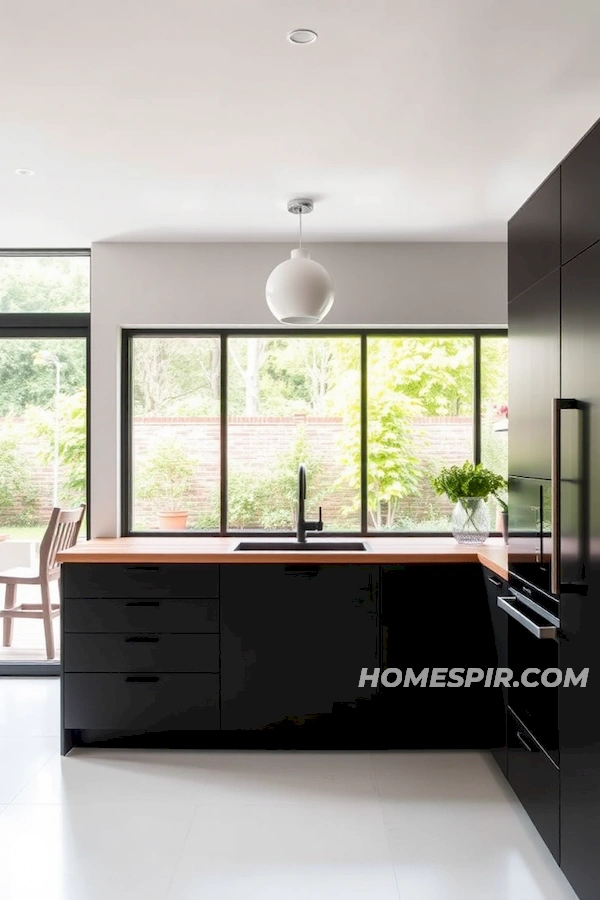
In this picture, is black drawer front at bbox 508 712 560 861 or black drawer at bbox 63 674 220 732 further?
black drawer at bbox 63 674 220 732

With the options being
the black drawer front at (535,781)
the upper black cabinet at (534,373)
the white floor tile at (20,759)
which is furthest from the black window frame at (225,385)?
the black drawer front at (535,781)

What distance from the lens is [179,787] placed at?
292 centimetres

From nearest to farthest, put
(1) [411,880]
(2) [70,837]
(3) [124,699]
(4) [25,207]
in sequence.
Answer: (1) [411,880]
(2) [70,837]
(3) [124,699]
(4) [25,207]

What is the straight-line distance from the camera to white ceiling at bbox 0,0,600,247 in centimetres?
197

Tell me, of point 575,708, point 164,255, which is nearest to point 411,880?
point 575,708

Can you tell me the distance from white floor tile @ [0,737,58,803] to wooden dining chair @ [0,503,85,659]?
89 cm

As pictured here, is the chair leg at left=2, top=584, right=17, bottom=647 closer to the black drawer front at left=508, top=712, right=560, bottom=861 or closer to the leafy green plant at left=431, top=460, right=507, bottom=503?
the leafy green plant at left=431, top=460, right=507, bottom=503

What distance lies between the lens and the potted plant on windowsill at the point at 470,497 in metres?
3.64

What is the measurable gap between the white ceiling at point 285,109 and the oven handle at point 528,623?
167 centimetres

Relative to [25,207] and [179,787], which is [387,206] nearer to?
[25,207]

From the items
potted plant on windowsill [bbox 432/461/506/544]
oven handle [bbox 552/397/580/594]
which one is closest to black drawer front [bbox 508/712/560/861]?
oven handle [bbox 552/397/580/594]

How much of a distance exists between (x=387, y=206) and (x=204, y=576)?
73.7 inches

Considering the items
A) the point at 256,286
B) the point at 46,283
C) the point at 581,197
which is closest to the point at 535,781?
the point at 581,197

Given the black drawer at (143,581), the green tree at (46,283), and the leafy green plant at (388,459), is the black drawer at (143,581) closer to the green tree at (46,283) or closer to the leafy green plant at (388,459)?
the leafy green plant at (388,459)
